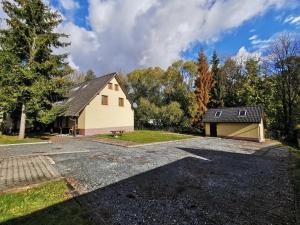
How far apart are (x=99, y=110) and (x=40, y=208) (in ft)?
64.7

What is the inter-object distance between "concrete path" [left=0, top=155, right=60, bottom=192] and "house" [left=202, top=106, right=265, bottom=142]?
66.9 ft

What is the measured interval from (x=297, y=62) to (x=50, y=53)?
3010 cm

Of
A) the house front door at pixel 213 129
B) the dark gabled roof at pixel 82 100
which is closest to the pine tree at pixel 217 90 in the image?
the house front door at pixel 213 129

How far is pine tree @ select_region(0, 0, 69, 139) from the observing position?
16.0m

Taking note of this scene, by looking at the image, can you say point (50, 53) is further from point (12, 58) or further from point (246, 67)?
point (246, 67)

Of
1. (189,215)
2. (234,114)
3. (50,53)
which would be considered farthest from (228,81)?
(189,215)

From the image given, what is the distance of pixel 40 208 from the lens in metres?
4.78

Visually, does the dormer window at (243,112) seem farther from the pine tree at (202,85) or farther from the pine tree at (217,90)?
the pine tree at (217,90)

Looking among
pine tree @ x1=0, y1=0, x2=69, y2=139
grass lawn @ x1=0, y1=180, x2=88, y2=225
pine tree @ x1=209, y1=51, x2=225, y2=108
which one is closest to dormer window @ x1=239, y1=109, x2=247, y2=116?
pine tree @ x1=209, y1=51, x2=225, y2=108

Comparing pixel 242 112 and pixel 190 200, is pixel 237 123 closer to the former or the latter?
pixel 242 112

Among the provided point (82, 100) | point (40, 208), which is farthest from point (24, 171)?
point (82, 100)

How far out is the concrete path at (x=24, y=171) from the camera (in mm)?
6284

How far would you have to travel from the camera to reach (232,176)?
26.3 ft

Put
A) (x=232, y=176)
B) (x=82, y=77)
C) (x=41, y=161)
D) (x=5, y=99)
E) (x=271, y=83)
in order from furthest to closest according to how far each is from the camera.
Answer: (x=82, y=77) < (x=271, y=83) < (x=5, y=99) < (x=41, y=161) < (x=232, y=176)
